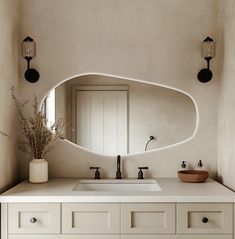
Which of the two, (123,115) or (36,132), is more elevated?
(123,115)

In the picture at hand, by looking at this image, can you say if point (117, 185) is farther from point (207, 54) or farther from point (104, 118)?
point (207, 54)

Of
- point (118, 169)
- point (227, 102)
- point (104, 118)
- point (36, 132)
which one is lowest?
point (118, 169)

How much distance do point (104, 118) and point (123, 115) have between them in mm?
147

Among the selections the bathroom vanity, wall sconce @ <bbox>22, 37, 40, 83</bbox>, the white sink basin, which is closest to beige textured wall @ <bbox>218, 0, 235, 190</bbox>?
the bathroom vanity

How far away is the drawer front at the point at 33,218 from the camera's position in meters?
2.09

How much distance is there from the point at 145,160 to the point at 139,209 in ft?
2.21

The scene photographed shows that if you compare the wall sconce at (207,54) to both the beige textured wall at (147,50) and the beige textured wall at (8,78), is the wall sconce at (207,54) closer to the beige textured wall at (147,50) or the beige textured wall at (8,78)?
the beige textured wall at (147,50)

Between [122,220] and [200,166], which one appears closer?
[122,220]

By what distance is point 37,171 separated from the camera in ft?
8.20

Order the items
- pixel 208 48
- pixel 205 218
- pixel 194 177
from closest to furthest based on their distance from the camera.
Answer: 1. pixel 205 218
2. pixel 194 177
3. pixel 208 48

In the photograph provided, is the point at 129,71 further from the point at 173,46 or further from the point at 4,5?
the point at 4,5

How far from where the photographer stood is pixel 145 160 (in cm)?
272

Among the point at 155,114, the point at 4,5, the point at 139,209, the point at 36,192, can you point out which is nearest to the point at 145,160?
the point at 155,114

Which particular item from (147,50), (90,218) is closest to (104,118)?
(147,50)
